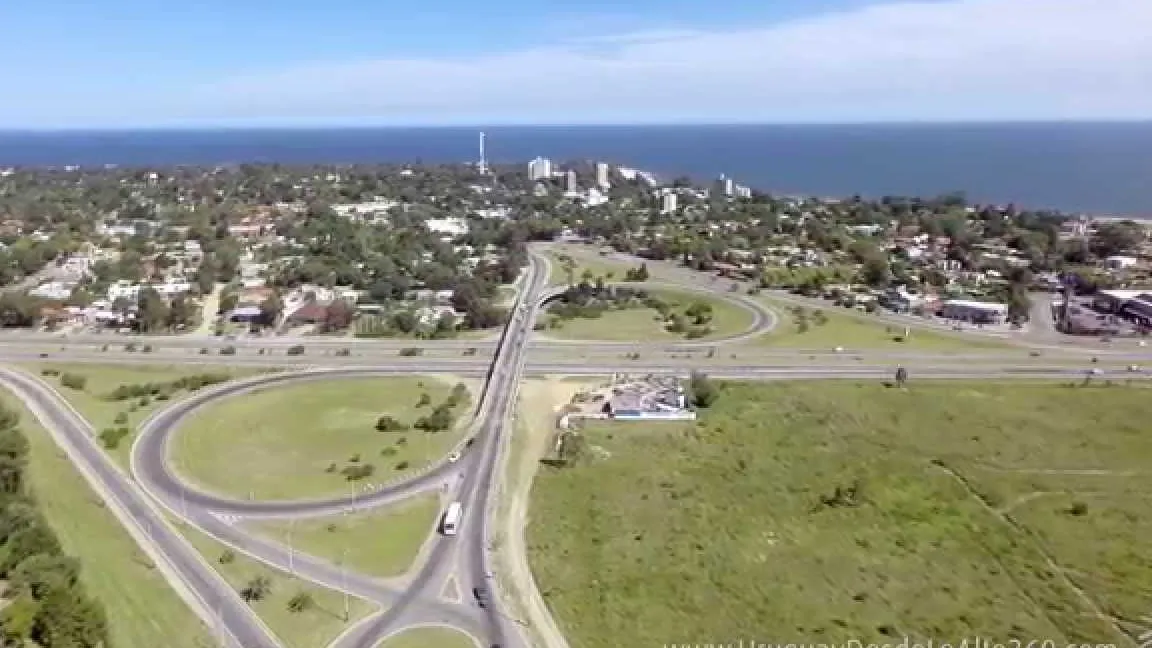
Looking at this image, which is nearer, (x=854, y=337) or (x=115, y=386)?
(x=115, y=386)

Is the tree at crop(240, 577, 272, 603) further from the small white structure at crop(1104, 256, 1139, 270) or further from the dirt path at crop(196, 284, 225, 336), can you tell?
the small white structure at crop(1104, 256, 1139, 270)

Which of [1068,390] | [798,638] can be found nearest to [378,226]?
[1068,390]

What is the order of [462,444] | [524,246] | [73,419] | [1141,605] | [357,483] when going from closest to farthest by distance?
1. [1141,605]
2. [357,483]
3. [462,444]
4. [73,419]
5. [524,246]

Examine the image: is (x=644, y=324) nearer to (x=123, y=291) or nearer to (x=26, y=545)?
(x=26, y=545)

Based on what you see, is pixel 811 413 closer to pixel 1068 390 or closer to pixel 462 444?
pixel 1068 390

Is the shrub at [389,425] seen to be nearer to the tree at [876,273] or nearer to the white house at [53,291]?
the white house at [53,291]

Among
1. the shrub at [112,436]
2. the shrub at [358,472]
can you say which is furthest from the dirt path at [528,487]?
the shrub at [112,436]

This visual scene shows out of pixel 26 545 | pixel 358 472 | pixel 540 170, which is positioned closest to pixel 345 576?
pixel 358 472
